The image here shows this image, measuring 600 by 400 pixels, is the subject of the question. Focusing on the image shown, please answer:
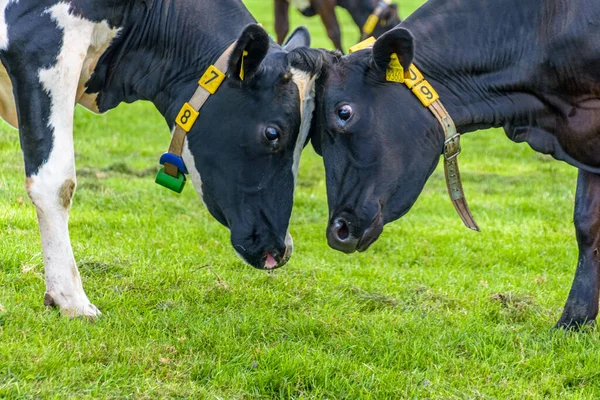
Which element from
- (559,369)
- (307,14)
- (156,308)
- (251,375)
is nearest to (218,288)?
(156,308)

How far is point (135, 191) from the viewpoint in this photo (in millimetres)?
8172

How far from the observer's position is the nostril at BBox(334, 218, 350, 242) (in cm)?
469

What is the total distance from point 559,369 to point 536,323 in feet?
2.32

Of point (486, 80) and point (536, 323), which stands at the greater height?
point (486, 80)

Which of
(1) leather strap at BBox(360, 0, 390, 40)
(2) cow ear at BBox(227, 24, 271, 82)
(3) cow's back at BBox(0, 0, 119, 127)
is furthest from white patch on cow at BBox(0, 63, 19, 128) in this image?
(1) leather strap at BBox(360, 0, 390, 40)

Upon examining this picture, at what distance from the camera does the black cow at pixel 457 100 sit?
4.71 meters

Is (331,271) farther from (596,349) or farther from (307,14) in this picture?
(307,14)

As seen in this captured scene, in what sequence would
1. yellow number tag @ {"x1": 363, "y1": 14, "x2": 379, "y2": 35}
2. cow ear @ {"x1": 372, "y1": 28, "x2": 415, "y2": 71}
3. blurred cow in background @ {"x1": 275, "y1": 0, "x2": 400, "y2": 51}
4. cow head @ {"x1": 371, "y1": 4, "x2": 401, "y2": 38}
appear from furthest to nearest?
cow head @ {"x1": 371, "y1": 4, "x2": 401, "y2": 38} → blurred cow in background @ {"x1": 275, "y1": 0, "x2": 400, "y2": 51} → yellow number tag @ {"x1": 363, "y1": 14, "x2": 379, "y2": 35} → cow ear @ {"x1": 372, "y1": 28, "x2": 415, "y2": 71}

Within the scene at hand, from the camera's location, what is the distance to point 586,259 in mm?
5281

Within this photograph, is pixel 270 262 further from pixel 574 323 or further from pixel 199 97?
pixel 574 323

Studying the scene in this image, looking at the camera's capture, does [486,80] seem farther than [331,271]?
No

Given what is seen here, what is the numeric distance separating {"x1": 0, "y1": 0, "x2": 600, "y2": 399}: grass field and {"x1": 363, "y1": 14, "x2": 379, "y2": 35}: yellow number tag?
4071 mm

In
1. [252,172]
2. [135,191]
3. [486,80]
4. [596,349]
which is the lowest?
[135,191]

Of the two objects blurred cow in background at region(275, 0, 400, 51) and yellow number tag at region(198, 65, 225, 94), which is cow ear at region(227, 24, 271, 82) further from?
blurred cow in background at region(275, 0, 400, 51)
